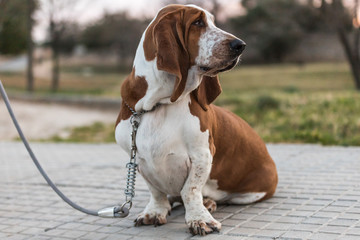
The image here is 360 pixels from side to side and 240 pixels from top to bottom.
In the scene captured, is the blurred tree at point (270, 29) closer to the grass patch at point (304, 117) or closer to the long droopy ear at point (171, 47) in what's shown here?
the grass patch at point (304, 117)

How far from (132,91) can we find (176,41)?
0.54 meters

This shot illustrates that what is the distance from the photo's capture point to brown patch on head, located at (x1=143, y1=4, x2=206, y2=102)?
127 inches

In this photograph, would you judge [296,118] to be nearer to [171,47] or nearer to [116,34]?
[171,47]

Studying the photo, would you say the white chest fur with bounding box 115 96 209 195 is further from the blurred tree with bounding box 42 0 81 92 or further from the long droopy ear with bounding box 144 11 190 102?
the blurred tree with bounding box 42 0 81 92

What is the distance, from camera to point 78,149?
9000 mm

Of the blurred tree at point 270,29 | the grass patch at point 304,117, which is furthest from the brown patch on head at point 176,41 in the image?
the blurred tree at point 270,29

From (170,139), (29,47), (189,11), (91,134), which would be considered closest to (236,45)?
(189,11)

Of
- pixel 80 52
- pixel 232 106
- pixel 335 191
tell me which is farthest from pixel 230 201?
pixel 80 52

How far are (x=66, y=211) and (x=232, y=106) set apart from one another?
7.60 m

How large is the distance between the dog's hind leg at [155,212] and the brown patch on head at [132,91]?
0.64m

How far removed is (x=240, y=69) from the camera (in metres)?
33.1

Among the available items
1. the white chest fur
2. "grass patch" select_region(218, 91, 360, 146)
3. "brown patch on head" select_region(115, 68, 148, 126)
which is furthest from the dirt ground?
the white chest fur

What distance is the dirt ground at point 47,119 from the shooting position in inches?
542

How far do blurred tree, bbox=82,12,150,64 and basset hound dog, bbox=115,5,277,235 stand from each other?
115ft
